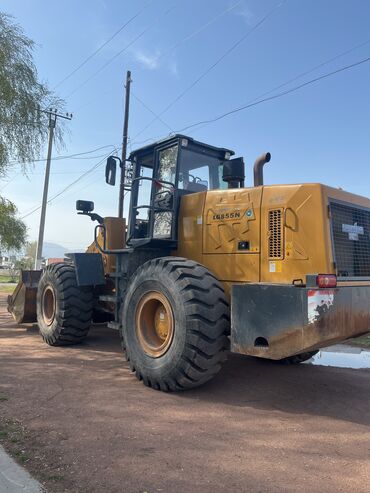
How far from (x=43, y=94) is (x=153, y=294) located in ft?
21.2

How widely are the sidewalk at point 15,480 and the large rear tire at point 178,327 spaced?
209 cm

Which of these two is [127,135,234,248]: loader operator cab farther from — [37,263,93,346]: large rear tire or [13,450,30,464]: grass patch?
[13,450,30,464]: grass patch

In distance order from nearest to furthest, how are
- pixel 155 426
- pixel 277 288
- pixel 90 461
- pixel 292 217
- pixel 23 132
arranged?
pixel 90 461, pixel 155 426, pixel 277 288, pixel 292 217, pixel 23 132

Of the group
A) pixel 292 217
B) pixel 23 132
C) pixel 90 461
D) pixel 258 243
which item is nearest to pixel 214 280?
pixel 258 243

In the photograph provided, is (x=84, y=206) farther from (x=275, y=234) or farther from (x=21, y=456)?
(x=21, y=456)

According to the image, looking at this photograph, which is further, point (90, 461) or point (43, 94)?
point (43, 94)

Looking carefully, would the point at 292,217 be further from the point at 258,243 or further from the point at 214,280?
the point at 214,280

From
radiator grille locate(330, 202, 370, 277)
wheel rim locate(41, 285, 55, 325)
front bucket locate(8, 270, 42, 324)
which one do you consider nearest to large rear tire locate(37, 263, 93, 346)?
wheel rim locate(41, 285, 55, 325)

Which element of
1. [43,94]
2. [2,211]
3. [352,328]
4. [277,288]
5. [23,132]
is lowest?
[352,328]

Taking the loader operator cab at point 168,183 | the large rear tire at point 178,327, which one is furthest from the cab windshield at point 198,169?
the large rear tire at point 178,327

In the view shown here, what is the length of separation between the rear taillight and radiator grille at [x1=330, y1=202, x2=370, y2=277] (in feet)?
1.53

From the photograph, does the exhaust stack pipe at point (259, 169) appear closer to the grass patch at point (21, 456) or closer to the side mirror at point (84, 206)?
the side mirror at point (84, 206)

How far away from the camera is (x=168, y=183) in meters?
6.47

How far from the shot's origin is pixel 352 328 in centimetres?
475
